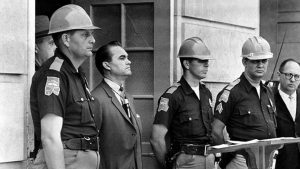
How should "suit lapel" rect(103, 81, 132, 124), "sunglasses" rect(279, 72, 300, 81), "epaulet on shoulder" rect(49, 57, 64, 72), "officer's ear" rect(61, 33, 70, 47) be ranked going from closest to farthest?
"epaulet on shoulder" rect(49, 57, 64, 72) < "officer's ear" rect(61, 33, 70, 47) < "suit lapel" rect(103, 81, 132, 124) < "sunglasses" rect(279, 72, 300, 81)

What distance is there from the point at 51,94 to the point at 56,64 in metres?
0.30

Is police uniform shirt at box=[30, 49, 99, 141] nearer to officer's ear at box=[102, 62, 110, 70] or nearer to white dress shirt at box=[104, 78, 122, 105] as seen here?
white dress shirt at box=[104, 78, 122, 105]

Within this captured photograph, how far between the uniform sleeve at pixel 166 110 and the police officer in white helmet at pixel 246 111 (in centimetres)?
54

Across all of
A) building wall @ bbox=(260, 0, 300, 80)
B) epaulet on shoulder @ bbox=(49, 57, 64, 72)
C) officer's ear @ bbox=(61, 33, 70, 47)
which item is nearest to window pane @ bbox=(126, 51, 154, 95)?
officer's ear @ bbox=(61, 33, 70, 47)

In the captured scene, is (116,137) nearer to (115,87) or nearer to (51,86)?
(115,87)

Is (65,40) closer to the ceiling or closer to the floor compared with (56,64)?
closer to the ceiling

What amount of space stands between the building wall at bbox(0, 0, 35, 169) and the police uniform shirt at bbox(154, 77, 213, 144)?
5.74 feet

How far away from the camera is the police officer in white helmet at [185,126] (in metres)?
7.38

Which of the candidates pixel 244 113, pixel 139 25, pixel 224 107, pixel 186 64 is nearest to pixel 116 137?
pixel 186 64

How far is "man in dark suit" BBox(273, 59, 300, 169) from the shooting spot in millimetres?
8477

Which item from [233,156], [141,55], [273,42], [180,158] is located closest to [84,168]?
[180,158]

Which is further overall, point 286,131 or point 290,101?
point 290,101

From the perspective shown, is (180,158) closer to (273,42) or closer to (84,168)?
(84,168)

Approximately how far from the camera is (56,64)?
557cm
